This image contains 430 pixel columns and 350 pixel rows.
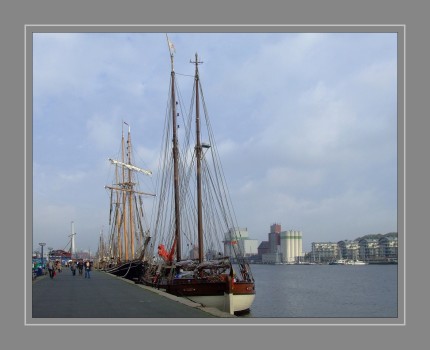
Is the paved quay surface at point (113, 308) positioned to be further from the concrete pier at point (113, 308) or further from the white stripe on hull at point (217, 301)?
the white stripe on hull at point (217, 301)

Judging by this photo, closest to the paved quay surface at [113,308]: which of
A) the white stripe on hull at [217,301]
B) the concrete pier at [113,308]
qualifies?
the concrete pier at [113,308]

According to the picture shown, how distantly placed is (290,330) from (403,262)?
3.73 m

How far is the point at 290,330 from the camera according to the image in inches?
548

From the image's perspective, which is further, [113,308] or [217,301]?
[217,301]

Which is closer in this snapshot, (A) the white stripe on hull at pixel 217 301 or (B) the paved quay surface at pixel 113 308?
(B) the paved quay surface at pixel 113 308

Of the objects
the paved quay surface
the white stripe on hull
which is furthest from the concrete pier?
the white stripe on hull

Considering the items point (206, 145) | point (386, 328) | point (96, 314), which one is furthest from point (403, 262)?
point (206, 145)

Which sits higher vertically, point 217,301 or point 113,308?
point 113,308

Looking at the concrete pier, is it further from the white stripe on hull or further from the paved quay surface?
the white stripe on hull

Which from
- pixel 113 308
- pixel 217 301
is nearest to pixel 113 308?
pixel 113 308

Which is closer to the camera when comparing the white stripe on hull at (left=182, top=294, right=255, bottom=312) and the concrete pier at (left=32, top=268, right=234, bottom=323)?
the concrete pier at (left=32, top=268, right=234, bottom=323)

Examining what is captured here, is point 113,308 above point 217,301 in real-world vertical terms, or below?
above

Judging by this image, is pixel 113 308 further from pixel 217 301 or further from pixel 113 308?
pixel 217 301

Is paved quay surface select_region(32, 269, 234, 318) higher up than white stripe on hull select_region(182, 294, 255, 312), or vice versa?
paved quay surface select_region(32, 269, 234, 318)
